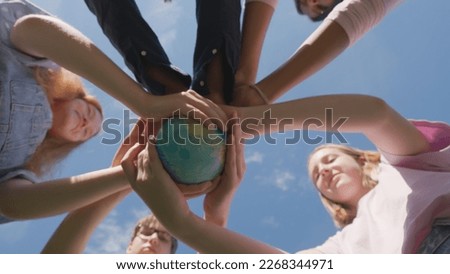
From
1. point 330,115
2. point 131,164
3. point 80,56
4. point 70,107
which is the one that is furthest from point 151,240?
point 330,115

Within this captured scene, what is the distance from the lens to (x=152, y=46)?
6.04ft

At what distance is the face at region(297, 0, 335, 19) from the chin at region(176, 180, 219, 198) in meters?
1.26

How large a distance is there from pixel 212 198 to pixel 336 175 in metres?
1.03

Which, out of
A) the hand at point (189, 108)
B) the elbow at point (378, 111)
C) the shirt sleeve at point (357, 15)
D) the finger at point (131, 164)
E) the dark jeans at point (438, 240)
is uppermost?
the shirt sleeve at point (357, 15)

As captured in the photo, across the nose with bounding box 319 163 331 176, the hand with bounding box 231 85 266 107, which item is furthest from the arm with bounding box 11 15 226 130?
the nose with bounding box 319 163 331 176

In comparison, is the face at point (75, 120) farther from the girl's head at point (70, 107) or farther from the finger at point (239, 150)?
the finger at point (239, 150)

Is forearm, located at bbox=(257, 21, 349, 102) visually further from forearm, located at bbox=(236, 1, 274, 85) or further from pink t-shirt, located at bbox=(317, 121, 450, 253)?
pink t-shirt, located at bbox=(317, 121, 450, 253)

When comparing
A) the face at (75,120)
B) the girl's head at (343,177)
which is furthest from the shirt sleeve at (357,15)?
the face at (75,120)

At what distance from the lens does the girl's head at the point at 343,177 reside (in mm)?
2586

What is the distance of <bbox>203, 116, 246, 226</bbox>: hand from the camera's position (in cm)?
174

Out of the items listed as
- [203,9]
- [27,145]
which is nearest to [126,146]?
[27,145]

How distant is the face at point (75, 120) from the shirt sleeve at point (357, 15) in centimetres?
121
